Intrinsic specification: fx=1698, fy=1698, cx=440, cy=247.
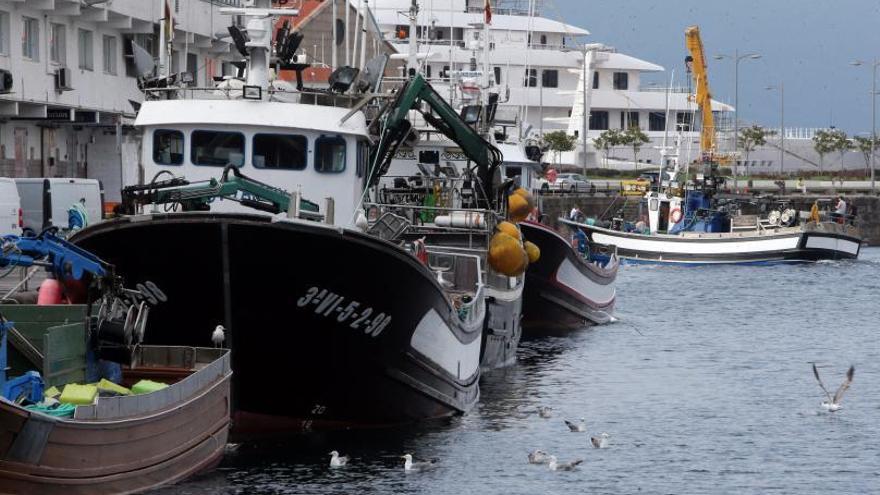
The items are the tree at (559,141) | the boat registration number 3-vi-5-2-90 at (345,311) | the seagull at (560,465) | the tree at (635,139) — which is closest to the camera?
the boat registration number 3-vi-5-2-90 at (345,311)

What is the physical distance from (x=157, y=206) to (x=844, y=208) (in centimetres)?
5504

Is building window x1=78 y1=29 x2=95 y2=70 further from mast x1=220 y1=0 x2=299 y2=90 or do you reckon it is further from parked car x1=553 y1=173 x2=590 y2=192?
parked car x1=553 y1=173 x2=590 y2=192

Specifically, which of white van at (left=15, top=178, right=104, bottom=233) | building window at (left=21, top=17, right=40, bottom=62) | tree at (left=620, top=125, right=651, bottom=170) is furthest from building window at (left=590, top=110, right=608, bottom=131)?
white van at (left=15, top=178, right=104, bottom=233)

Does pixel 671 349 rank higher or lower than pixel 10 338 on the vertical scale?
lower

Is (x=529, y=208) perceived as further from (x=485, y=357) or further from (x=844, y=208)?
(x=844, y=208)

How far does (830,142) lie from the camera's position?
110 meters

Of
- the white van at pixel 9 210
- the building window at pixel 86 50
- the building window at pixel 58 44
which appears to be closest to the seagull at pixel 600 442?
the white van at pixel 9 210

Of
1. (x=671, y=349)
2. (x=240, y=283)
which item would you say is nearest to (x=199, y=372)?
(x=240, y=283)

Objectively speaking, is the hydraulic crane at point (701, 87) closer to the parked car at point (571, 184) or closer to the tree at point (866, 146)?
Result: the parked car at point (571, 184)

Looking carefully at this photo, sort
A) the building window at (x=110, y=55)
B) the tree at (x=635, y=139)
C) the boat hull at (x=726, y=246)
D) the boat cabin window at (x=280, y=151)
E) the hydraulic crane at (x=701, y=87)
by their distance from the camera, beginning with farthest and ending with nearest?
the tree at (x=635, y=139) → the hydraulic crane at (x=701, y=87) → the boat hull at (x=726, y=246) → the building window at (x=110, y=55) → the boat cabin window at (x=280, y=151)

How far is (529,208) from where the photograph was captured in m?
29.2

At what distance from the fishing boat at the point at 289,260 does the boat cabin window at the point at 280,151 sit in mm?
18

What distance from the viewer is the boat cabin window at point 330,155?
2156cm

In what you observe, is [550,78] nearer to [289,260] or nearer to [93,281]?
[289,260]
